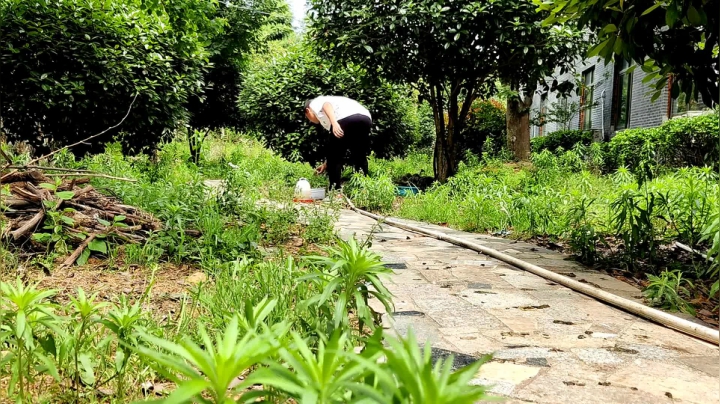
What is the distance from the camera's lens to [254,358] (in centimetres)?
72

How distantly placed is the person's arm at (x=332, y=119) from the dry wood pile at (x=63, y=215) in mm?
4397

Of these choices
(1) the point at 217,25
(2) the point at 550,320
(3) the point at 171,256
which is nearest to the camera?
(2) the point at 550,320

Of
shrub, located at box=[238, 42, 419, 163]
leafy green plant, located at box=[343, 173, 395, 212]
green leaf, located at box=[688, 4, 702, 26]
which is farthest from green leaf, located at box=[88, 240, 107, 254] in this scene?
shrub, located at box=[238, 42, 419, 163]

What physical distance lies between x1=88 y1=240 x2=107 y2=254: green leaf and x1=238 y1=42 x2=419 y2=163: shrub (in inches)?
304

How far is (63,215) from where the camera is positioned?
11.0ft

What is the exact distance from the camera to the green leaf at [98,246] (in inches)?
127

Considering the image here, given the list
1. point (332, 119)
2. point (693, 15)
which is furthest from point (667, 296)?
point (332, 119)

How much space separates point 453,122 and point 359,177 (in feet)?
8.09

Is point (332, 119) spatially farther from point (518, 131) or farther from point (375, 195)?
point (518, 131)

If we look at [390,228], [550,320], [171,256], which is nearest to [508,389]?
[550,320]

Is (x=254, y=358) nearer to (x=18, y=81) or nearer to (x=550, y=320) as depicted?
(x=550, y=320)

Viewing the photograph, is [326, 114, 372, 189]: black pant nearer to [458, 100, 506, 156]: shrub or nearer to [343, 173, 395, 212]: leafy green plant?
[343, 173, 395, 212]: leafy green plant

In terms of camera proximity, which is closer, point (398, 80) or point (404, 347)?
point (404, 347)

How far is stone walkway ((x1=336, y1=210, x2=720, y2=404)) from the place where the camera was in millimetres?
1651
